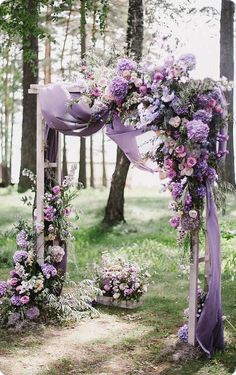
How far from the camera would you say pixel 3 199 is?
38.6 feet

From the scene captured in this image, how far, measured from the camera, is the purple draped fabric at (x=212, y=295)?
4613mm

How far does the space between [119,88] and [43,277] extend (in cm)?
203

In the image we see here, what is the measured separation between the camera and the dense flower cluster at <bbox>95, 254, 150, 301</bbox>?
20.0 ft

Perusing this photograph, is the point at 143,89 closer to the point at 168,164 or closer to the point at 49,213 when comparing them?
the point at 168,164

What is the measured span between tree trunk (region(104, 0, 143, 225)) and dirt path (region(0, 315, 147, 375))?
4212 millimetres

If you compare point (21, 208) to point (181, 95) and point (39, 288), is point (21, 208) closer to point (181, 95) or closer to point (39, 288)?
point (39, 288)

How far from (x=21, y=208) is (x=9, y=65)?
6.79m

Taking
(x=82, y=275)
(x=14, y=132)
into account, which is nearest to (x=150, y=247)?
(x=82, y=275)

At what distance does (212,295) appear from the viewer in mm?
4656

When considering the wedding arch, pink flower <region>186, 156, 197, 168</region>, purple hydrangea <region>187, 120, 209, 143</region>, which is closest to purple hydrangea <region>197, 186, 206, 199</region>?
the wedding arch

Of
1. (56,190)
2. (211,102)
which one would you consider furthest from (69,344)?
(211,102)

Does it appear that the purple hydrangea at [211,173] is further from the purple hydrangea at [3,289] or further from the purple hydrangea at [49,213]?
the purple hydrangea at [3,289]

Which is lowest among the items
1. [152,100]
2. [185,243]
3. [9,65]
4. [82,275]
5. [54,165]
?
[82,275]

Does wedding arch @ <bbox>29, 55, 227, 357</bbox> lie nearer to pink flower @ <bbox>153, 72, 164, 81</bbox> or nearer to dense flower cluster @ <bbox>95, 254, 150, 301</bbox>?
pink flower @ <bbox>153, 72, 164, 81</bbox>
